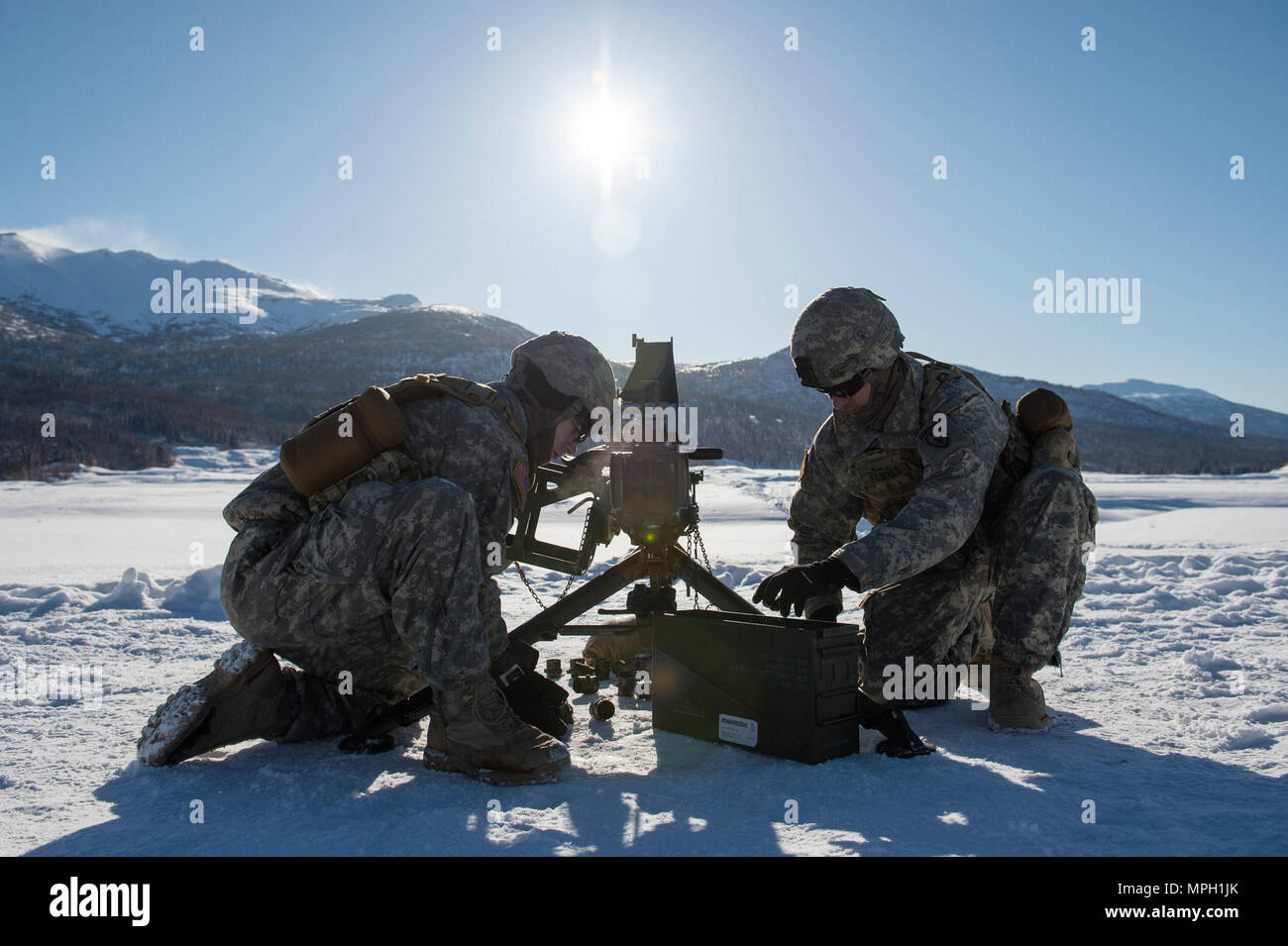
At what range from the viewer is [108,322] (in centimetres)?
16225

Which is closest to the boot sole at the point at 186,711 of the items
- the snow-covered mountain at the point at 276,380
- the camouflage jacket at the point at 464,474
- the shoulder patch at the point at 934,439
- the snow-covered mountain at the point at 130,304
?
the camouflage jacket at the point at 464,474

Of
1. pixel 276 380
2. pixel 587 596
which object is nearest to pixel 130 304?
pixel 276 380

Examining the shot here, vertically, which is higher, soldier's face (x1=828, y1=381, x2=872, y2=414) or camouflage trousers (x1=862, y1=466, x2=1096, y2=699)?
soldier's face (x1=828, y1=381, x2=872, y2=414)

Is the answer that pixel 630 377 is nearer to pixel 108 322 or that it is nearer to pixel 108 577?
pixel 108 577

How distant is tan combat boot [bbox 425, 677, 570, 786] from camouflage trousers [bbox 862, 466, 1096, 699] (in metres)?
1.49

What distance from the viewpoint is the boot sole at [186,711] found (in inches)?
103

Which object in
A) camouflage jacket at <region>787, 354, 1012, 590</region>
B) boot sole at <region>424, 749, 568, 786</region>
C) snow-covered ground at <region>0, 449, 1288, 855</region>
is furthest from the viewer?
camouflage jacket at <region>787, 354, 1012, 590</region>

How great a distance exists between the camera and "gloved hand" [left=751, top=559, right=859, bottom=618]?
8.76ft

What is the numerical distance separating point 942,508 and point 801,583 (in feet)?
2.31

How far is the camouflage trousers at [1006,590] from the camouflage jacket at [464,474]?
1595 millimetres

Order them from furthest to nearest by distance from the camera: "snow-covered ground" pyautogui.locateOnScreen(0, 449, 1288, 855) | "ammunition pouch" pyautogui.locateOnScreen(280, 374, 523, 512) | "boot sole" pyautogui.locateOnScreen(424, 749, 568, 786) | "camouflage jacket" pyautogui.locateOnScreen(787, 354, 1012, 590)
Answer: "camouflage jacket" pyautogui.locateOnScreen(787, 354, 1012, 590)
"ammunition pouch" pyautogui.locateOnScreen(280, 374, 523, 512)
"boot sole" pyautogui.locateOnScreen(424, 749, 568, 786)
"snow-covered ground" pyautogui.locateOnScreen(0, 449, 1288, 855)

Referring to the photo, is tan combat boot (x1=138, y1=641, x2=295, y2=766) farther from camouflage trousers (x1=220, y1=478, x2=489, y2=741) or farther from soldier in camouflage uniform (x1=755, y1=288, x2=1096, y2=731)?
soldier in camouflage uniform (x1=755, y1=288, x2=1096, y2=731)

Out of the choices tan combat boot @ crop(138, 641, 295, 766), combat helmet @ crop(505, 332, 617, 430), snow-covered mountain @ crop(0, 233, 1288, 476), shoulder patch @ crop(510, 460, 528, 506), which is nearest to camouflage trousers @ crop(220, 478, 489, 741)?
tan combat boot @ crop(138, 641, 295, 766)
